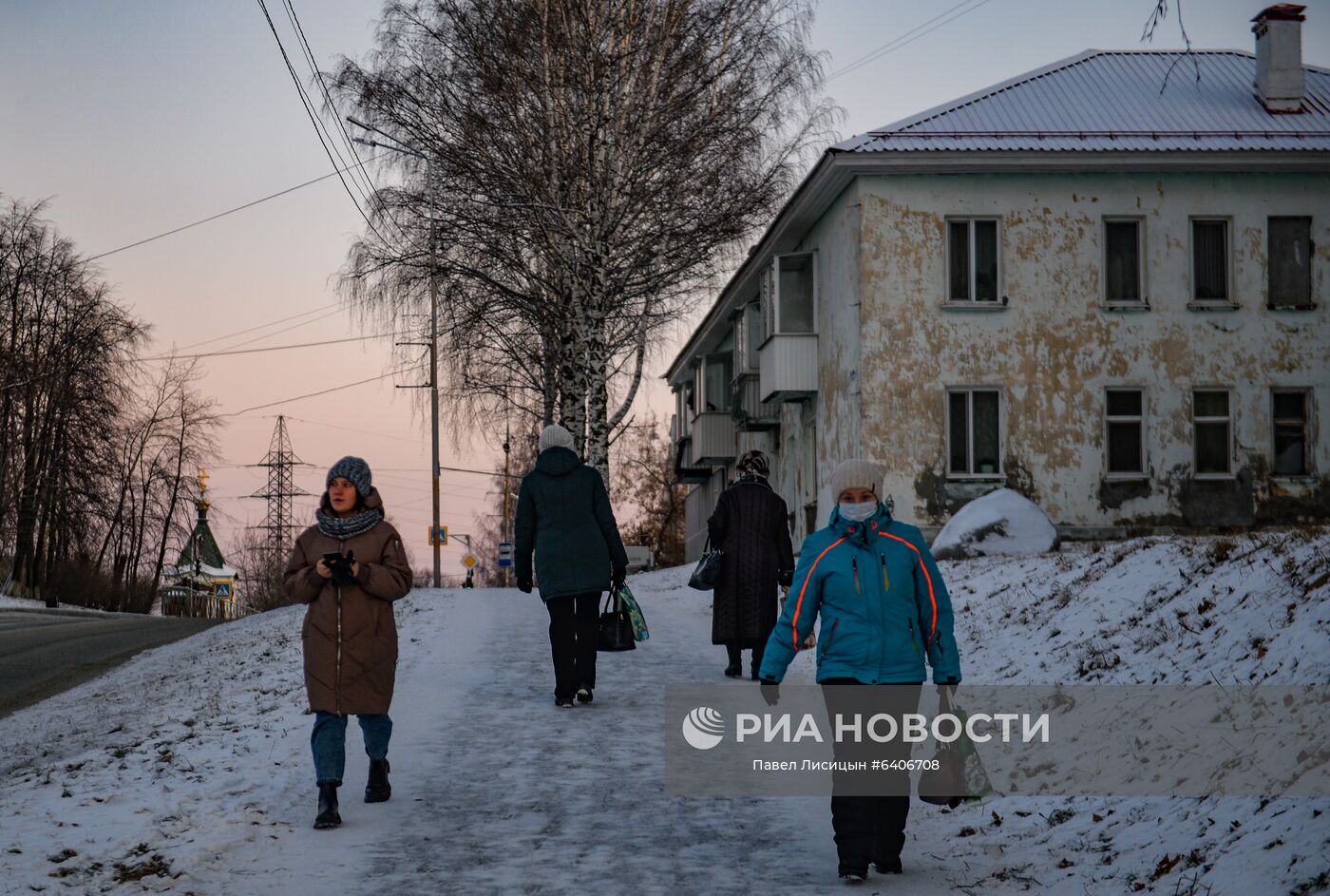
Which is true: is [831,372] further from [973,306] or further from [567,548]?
[567,548]

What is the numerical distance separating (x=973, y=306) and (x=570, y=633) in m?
16.6

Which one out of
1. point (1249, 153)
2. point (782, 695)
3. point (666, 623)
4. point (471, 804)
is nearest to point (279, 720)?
point (471, 804)

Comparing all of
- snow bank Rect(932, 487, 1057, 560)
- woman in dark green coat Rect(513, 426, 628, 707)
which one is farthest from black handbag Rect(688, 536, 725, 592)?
snow bank Rect(932, 487, 1057, 560)

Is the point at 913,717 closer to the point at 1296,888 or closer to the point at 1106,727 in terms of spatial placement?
the point at 1296,888

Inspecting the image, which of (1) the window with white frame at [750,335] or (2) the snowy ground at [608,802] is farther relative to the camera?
(1) the window with white frame at [750,335]

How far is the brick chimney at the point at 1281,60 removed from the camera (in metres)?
27.5

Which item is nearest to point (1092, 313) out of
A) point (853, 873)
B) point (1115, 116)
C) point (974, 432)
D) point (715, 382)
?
point (974, 432)

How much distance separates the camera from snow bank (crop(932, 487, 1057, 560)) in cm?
1820

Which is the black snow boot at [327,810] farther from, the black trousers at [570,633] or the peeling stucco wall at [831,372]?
the peeling stucco wall at [831,372]

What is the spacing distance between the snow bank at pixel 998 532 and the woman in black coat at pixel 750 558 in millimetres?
6653

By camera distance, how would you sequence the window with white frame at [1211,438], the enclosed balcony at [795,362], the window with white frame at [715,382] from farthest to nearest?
the window with white frame at [715,382] → the enclosed balcony at [795,362] → the window with white frame at [1211,438]

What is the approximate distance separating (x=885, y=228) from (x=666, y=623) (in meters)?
10.0

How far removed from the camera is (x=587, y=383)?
2631 centimetres

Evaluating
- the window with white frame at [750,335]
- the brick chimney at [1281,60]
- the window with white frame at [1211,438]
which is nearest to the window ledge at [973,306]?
the window with white frame at [1211,438]
